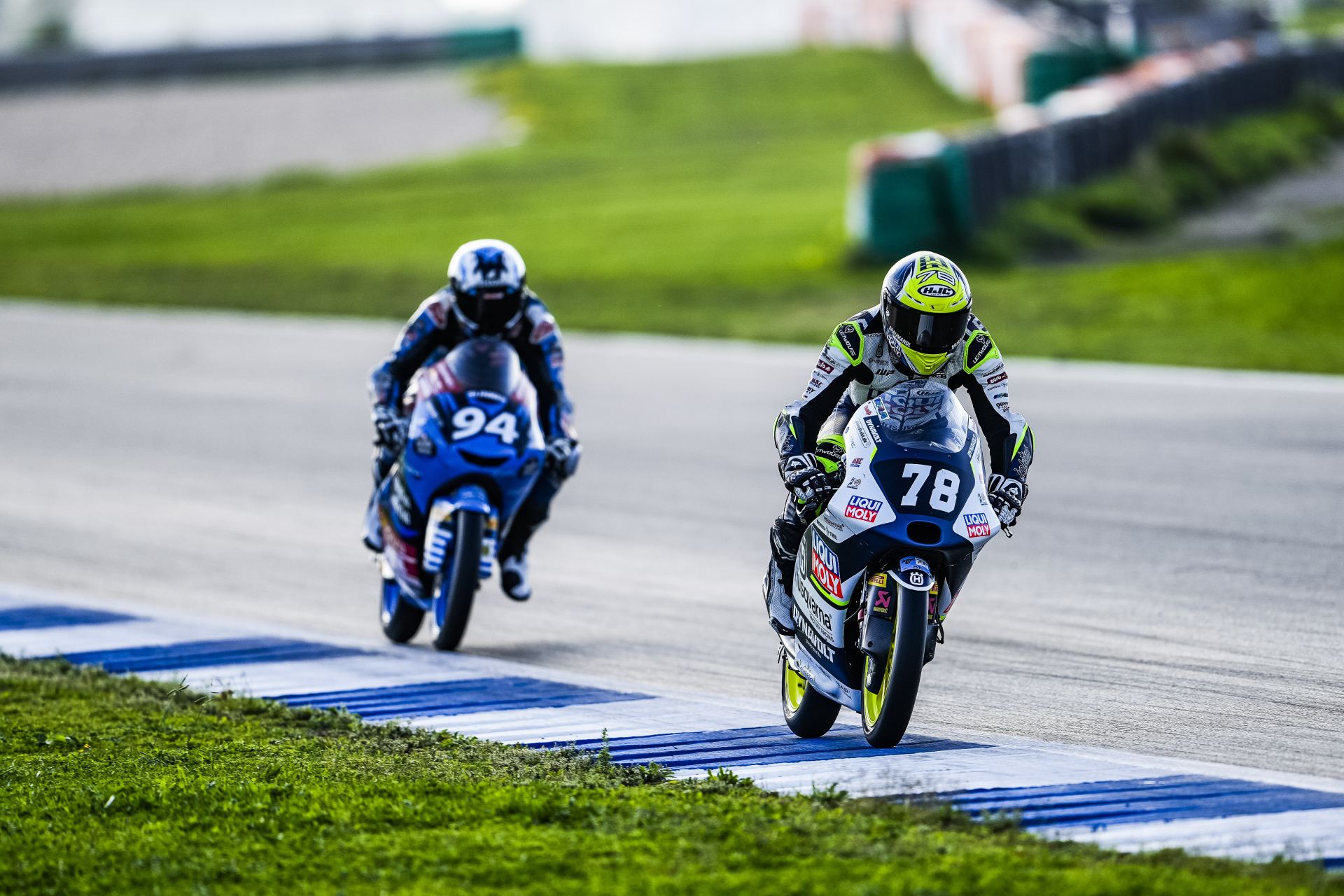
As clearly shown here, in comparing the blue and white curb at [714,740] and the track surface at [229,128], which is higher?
the track surface at [229,128]

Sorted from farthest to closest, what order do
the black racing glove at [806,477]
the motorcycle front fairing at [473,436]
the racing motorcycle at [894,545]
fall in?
the motorcycle front fairing at [473,436], the black racing glove at [806,477], the racing motorcycle at [894,545]

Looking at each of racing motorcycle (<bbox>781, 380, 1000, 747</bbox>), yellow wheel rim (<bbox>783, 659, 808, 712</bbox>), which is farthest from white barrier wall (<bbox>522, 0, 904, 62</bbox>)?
racing motorcycle (<bbox>781, 380, 1000, 747</bbox>)

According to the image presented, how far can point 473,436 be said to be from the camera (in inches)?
318

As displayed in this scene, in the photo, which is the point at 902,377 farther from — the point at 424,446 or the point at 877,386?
the point at 424,446

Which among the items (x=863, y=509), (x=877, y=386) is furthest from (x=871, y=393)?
(x=863, y=509)

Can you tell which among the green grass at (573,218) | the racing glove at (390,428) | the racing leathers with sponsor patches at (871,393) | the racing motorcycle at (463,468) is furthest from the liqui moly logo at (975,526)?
the green grass at (573,218)

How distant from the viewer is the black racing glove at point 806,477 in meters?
5.98

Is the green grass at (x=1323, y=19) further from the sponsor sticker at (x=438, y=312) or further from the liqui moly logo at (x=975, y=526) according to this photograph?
the liqui moly logo at (x=975, y=526)

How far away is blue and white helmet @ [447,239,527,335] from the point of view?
7.97 metres

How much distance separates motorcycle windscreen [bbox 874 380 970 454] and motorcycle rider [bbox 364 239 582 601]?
2501mm

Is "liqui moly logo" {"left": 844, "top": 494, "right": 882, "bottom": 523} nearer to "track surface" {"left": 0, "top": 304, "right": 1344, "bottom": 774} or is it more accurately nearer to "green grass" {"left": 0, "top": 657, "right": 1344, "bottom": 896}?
"green grass" {"left": 0, "top": 657, "right": 1344, "bottom": 896}

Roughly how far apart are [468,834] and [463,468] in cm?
315

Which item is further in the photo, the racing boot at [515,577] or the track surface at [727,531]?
the racing boot at [515,577]

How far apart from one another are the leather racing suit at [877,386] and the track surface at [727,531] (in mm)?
1051
